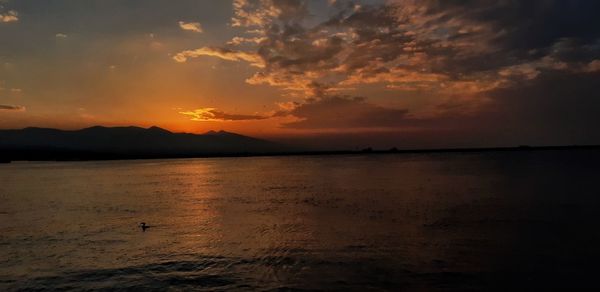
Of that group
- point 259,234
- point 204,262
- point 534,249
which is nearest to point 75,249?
point 204,262

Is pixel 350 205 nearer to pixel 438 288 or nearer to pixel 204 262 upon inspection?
pixel 204 262

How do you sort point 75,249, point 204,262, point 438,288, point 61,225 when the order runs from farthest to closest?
1. point 61,225
2. point 75,249
3. point 204,262
4. point 438,288

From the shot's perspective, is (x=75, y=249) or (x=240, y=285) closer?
(x=240, y=285)

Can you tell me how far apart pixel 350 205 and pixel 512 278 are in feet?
88.0

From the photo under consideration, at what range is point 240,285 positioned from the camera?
19266 millimetres

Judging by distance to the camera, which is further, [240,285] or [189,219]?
[189,219]

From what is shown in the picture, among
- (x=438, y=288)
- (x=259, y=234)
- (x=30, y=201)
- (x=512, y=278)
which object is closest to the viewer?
(x=438, y=288)

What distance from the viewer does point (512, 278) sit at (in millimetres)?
19859

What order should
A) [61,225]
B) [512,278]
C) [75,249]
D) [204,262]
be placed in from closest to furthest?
[512,278], [204,262], [75,249], [61,225]

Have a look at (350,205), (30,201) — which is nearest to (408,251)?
(350,205)

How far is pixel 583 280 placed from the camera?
1912 centimetres

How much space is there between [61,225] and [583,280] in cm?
3561

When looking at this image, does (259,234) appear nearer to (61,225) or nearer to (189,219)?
(189,219)

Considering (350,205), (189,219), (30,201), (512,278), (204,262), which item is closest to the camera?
(512,278)
